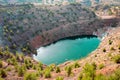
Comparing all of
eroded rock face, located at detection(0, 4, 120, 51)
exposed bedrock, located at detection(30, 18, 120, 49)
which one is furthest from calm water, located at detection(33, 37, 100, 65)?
eroded rock face, located at detection(0, 4, 120, 51)

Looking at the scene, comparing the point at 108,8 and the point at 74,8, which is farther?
the point at 108,8

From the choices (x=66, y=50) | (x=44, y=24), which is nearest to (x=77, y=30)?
(x=44, y=24)

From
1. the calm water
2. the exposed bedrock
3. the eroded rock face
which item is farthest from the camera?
the exposed bedrock

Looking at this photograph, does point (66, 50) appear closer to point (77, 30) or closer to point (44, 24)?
point (44, 24)

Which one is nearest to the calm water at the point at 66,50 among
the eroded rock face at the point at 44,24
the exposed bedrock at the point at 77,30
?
the exposed bedrock at the point at 77,30

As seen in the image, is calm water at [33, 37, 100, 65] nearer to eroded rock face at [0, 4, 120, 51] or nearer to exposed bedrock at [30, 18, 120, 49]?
exposed bedrock at [30, 18, 120, 49]

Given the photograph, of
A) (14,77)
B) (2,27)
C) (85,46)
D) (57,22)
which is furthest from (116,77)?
(57,22)

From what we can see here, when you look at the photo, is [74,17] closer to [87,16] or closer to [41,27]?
[87,16]

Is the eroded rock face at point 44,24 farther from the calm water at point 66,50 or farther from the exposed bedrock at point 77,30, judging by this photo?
the calm water at point 66,50
